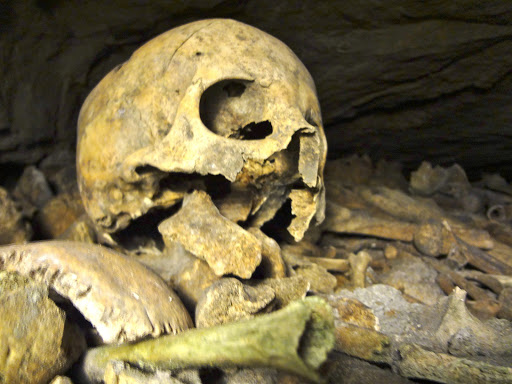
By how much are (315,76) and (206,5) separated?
854 mm

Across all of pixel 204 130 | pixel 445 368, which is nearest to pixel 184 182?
pixel 204 130

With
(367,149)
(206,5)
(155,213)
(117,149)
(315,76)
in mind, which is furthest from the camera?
(367,149)

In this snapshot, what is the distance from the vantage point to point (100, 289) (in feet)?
3.65

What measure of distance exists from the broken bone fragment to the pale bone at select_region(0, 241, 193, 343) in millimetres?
248

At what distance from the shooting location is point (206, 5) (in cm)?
205

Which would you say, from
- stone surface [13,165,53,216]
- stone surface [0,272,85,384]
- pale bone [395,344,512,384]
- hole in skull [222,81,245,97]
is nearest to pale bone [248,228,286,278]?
pale bone [395,344,512,384]

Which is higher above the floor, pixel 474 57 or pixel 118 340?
pixel 474 57

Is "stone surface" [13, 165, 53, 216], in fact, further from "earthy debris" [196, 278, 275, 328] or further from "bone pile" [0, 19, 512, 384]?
"earthy debris" [196, 278, 275, 328]

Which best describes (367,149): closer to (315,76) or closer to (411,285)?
(315,76)

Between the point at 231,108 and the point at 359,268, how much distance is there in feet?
3.48

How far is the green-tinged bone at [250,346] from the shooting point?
2.78ft

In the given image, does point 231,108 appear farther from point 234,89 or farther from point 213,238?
point 213,238

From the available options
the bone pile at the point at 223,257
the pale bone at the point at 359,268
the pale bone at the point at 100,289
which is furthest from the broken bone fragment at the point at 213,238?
the pale bone at the point at 359,268

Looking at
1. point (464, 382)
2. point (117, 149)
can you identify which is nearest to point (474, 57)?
point (464, 382)
